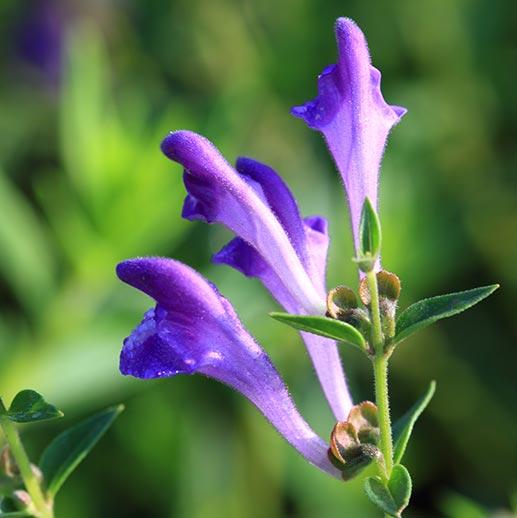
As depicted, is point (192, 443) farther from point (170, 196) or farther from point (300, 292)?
point (300, 292)

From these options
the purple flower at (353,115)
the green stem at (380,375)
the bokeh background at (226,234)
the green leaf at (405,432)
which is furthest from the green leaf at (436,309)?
the bokeh background at (226,234)

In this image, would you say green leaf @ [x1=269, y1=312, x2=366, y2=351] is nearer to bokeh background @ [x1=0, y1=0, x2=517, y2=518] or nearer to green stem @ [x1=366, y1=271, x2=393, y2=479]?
green stem @ [x1=366, y1=271, x2=393, y2=479]

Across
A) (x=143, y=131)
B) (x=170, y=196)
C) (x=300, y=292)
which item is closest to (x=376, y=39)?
(x=143, y=131)

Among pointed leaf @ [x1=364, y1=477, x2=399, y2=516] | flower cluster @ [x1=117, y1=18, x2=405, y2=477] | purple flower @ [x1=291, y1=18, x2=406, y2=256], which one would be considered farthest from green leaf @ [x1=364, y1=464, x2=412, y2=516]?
purple flower @ [x1=291, y1=18, x2=406, y2=256]

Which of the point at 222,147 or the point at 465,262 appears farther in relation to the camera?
the point at 465,262

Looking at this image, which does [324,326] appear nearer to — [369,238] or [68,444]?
[369,238]

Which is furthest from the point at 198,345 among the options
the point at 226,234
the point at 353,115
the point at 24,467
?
the point at 226,234
